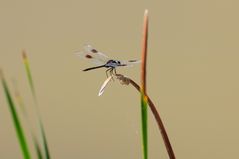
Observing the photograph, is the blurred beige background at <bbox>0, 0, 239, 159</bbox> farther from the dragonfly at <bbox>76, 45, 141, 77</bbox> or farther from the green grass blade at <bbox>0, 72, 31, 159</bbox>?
the green grass blade at <bbox>0, 72, 31, 159</bbox>

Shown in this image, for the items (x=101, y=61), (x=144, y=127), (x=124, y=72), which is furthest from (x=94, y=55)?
(x=124, y=72)

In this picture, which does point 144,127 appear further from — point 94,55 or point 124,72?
point 124,72

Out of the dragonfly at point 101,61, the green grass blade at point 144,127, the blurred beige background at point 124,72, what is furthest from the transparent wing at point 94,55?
the blurred beige background at point 124,72

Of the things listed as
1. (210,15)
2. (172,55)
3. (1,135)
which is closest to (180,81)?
(172,55)

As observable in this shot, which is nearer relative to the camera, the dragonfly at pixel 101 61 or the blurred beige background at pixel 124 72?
the dragonfly at pixel 101 61

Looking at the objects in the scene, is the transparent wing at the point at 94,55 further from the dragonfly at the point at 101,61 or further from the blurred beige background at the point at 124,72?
the blurred beige background at the point at 124,72

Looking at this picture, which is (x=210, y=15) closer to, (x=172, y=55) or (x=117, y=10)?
(x=172, y=55)

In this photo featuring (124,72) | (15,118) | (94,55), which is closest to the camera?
(15,118)

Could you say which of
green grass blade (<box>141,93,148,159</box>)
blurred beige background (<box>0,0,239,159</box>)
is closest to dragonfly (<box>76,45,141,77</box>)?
green grass blade (<box>141,93,148,159</box>)
